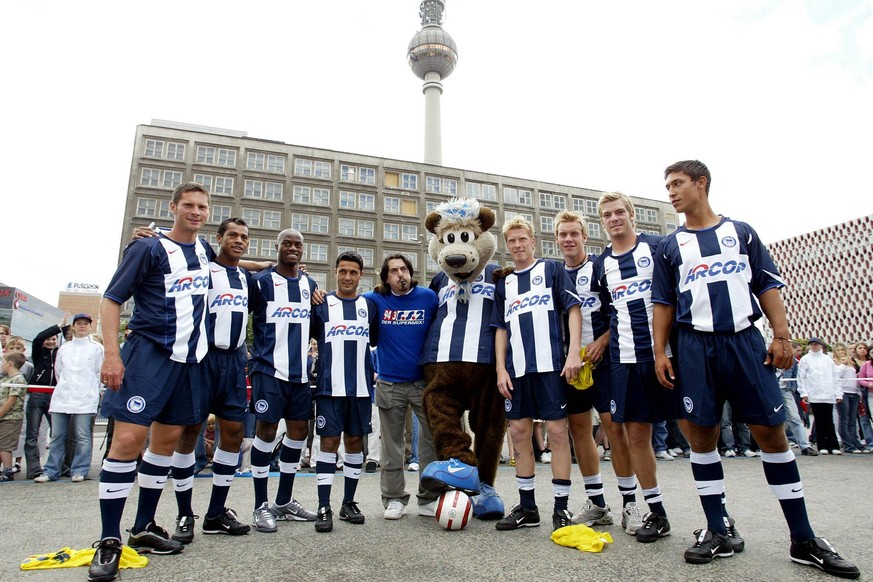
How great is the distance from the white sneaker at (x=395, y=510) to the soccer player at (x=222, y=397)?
1131 mm

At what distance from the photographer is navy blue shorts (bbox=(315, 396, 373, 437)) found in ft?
14.6

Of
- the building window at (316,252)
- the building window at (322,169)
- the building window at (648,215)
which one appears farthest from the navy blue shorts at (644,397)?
the building window at (648,215)

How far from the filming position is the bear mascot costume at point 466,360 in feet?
14.0

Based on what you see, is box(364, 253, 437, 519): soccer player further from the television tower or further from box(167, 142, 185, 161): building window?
the television tower

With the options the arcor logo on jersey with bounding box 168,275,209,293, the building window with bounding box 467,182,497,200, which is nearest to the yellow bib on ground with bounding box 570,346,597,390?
the arcor logo on jersey with bounding box 168,275,209,293

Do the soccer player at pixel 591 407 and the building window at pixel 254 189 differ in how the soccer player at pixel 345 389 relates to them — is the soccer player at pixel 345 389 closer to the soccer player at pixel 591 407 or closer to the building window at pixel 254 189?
the soccer player at pixel 591 407

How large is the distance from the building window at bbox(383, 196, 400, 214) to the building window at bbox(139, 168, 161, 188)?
65.0 feet

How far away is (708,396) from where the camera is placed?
3180 millimetres

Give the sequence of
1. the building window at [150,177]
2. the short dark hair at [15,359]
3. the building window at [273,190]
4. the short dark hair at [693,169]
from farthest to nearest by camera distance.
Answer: the building window at [273,190]
the building window at [150,177]
the short dark hair at [15,359]
the short dark hair at [693,169]

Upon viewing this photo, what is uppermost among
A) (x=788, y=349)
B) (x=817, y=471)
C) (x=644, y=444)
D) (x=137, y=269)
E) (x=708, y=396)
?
(x=137, y=269)

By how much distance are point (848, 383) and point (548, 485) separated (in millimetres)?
7644

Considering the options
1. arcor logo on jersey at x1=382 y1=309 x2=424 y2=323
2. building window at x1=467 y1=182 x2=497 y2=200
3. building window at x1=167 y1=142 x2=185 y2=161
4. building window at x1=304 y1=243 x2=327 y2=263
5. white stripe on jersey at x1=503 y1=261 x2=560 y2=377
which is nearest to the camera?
white stripe on jersey at x1=503 y1=261 x2=560 y2=377

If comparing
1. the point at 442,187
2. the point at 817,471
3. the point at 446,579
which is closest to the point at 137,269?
the point at 446,579

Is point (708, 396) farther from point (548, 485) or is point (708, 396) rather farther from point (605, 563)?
point (548, 485)
